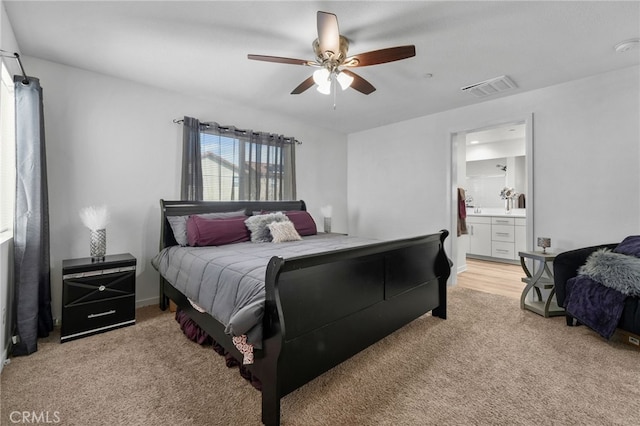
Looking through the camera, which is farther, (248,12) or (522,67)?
(522,67)

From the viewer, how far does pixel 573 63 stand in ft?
8.98

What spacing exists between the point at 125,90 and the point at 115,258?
182 cm

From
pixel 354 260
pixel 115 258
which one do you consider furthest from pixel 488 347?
pixel 115 258

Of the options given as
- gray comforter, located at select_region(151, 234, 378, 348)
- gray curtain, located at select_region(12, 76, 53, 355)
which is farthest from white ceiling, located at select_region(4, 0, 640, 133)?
gray comforter, located at select_region(151, 234, 378, 348)

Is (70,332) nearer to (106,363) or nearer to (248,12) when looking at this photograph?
(106,363)

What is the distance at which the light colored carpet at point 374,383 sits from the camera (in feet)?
5.23

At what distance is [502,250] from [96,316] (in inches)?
243

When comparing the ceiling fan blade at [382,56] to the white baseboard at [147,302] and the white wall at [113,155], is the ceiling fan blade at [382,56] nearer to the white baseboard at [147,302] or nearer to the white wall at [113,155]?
the white wall at [113,155]

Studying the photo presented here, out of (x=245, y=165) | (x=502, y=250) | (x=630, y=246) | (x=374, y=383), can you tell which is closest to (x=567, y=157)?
(x=630, y=246)

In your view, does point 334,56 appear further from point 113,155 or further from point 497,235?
point 497,235

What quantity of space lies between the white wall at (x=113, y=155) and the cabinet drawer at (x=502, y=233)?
5.11 meters

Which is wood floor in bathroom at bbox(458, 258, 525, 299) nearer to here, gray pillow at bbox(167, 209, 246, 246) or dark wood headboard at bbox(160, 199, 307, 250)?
dark wood headboard at bbox(160, 199, 307, 250)

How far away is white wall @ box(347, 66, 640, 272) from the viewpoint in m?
2.87

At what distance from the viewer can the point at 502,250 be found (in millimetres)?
5449
